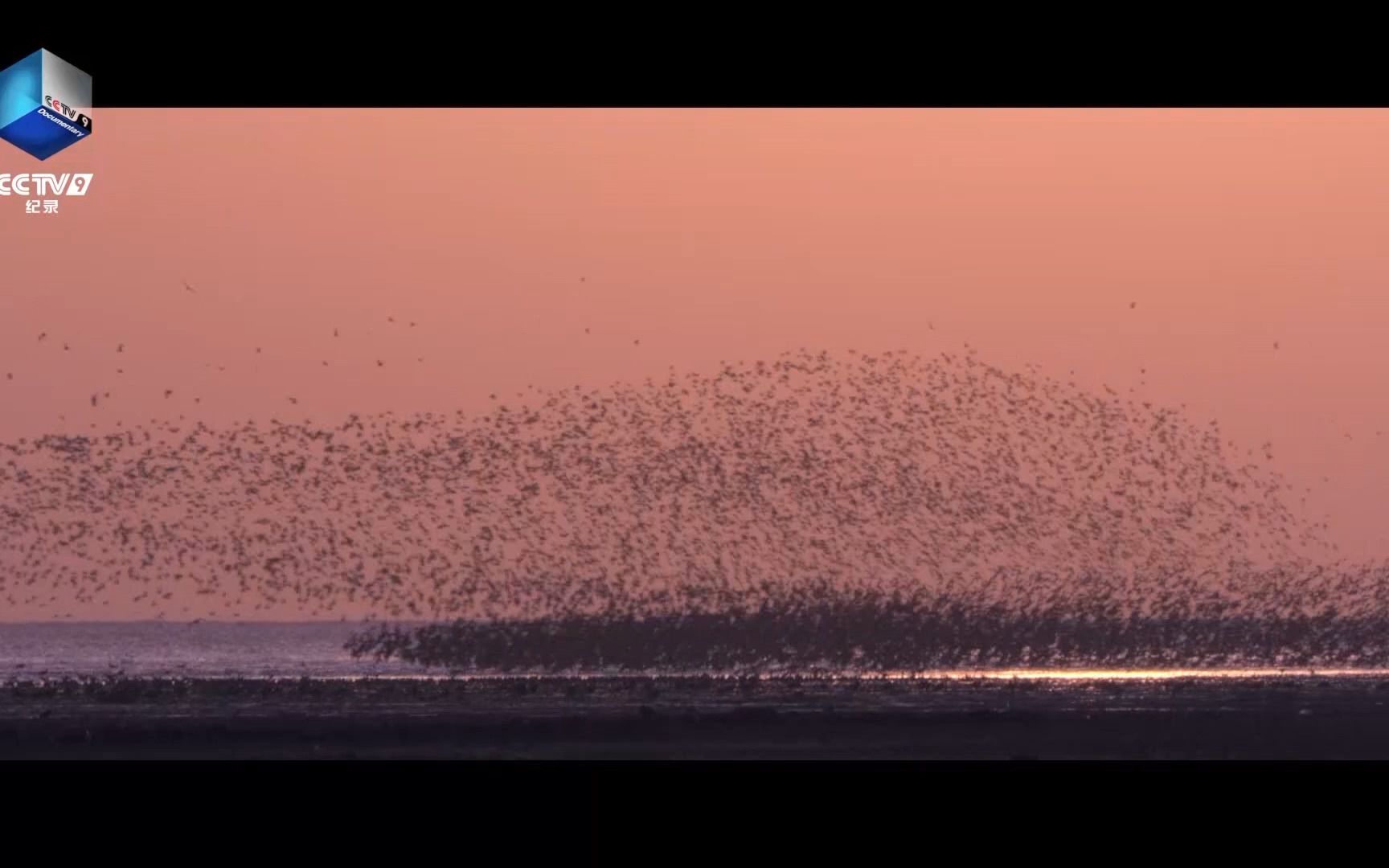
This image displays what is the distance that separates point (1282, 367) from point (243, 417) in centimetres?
214

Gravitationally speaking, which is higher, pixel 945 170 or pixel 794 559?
pixel 945 170

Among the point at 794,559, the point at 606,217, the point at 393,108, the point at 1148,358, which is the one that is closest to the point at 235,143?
the point at 393,108

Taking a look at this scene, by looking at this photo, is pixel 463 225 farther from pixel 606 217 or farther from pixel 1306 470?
pixel 1306 470

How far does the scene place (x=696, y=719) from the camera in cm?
239

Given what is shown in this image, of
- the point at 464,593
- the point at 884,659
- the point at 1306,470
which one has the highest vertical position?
the point at 1306,470

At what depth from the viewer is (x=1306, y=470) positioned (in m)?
2.55
